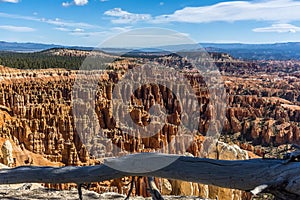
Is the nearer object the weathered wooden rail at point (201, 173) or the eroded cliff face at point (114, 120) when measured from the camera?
the weathered wooden rail at point (201, 173)

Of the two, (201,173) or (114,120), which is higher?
(201,173)

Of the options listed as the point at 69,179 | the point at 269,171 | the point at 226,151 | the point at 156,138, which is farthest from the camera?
the point at 156,138

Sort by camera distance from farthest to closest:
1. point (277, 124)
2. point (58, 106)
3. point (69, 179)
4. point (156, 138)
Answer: point (277, 124), point (58, 106), point (156, 138), point (69, 179)

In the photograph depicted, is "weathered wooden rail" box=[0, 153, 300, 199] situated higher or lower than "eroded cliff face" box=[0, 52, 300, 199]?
higher

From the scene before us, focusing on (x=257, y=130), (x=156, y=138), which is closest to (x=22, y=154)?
(x=156, y=138)

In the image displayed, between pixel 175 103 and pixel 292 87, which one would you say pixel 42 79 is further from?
pixel 292 87

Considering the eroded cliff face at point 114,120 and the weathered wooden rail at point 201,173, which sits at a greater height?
the weathered wooden rail at point 201,173

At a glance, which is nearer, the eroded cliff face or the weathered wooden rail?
the weathered wooden rail

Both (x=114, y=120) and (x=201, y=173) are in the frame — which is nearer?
(x=201, y=173)
